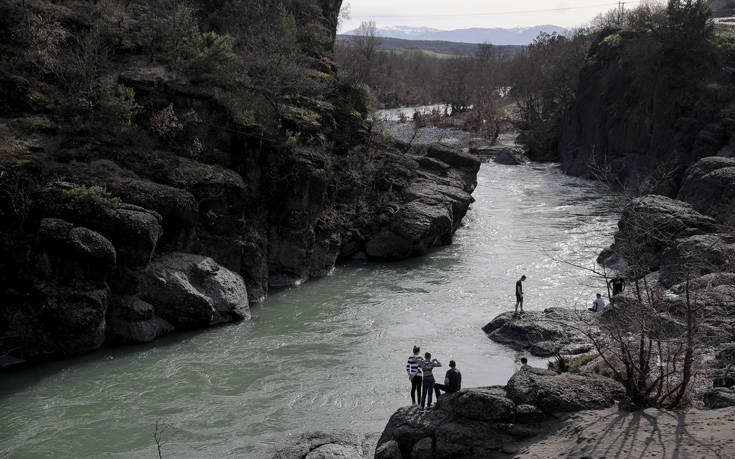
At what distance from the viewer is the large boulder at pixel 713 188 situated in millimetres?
30219

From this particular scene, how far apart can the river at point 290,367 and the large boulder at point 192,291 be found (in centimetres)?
70

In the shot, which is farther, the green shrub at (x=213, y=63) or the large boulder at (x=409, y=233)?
the large boulder at (x=409, y=233)

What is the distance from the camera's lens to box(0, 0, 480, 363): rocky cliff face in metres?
21.0

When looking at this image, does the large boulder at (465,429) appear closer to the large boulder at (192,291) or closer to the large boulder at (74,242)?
the large boulder at (192,291)

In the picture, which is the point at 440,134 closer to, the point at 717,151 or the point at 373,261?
the point at 717,151

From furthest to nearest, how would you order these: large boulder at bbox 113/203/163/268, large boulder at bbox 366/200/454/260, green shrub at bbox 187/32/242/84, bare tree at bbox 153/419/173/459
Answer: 1. large boulder at bbox 366/200/454/260
2. green shrub at bbox 187/32/242/84
3. large boulder at bbox 113/203/163/268
4. bare tree at bbox 153/419/173/459

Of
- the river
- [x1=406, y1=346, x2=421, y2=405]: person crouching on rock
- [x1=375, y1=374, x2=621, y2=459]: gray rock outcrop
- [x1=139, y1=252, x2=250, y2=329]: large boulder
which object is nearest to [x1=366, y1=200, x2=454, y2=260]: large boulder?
the river

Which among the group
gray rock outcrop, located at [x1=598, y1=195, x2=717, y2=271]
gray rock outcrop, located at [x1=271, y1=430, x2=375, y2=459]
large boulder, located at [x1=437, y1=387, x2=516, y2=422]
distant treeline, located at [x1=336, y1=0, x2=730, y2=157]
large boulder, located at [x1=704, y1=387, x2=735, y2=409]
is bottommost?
gray rock outcrop, located at [x1=271, y1=430, x2=375, y2=459]

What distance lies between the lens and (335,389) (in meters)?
19.2

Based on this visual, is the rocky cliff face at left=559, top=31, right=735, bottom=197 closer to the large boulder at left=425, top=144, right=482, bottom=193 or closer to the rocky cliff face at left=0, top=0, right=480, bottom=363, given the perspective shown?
the large boulder at left=425, top=144, right=482, bottom=193

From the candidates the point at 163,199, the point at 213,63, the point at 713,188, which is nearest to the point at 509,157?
the point at 713,188

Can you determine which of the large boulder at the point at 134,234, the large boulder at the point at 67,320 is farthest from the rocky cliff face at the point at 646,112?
the large boulder at the point at 67,320

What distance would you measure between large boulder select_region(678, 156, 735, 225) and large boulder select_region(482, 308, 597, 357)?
1043 cm

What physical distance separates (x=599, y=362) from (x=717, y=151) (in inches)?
1313
